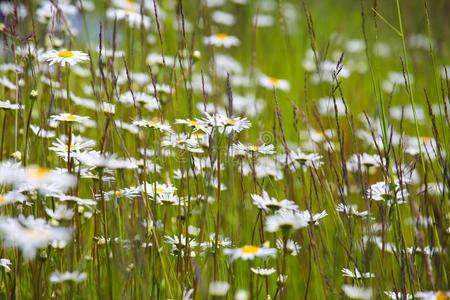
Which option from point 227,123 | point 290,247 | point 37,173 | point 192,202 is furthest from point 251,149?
point 37,173

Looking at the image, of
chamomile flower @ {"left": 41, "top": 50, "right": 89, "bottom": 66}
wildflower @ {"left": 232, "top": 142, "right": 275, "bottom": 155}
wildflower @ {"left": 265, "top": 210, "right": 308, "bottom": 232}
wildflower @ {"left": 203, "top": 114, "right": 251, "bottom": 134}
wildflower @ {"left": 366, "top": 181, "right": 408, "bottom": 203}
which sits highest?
chamomile flower @ {"left": 41, "top": 50, "right": 89, "bottom": 66}

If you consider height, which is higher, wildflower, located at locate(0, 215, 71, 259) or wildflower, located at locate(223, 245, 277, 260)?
wildflower, located at locate(0, 215, 71, 259)

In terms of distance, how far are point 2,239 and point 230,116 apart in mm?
453

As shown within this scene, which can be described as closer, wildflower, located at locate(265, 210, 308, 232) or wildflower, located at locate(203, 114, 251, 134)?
wildflower, located at locate(265, 210, 308, 232)

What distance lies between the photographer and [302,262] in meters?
1.42

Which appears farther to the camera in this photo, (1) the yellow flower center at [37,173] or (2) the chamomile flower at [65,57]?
(2) the chamomile flower at [65,57]

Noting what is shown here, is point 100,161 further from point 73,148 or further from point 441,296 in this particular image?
point 441,296

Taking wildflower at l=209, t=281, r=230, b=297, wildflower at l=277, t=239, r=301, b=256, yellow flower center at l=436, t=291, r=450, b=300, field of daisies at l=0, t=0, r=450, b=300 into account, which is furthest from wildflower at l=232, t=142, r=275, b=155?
yellow flower center at l=436, t=291, r=450, b=300

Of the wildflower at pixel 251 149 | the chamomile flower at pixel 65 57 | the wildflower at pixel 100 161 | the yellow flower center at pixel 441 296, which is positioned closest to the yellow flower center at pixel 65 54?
the chamomile flower at pixel 65 57

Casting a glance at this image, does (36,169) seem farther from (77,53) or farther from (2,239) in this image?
(77,53)

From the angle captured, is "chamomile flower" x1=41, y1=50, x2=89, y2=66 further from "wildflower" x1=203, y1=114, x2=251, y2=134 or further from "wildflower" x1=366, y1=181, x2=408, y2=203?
"wildflower" x1=366, y1=181, x2=408, y2=203

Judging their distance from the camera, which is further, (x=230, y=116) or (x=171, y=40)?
(x=171, y=40)

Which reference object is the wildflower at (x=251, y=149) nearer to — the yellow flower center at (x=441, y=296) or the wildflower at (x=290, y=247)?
the wildflower at (x=290, y=247)

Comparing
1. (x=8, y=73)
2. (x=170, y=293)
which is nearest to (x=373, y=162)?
(x=170, y=293)
